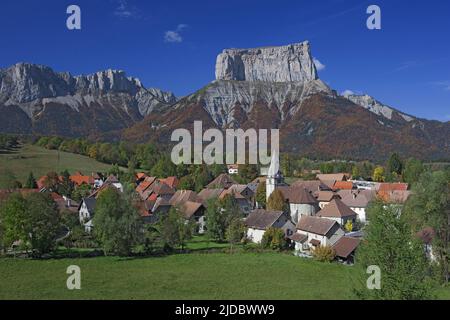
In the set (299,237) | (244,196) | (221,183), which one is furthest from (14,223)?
(221,183)

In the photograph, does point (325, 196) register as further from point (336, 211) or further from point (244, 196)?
point (336, 211)

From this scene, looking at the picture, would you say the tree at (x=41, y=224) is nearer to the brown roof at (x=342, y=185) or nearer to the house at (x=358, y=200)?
the house at (x=358, y=200)

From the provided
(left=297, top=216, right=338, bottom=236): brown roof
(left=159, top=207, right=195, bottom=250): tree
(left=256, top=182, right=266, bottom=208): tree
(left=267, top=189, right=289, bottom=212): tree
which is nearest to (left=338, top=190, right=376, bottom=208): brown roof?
(left=256, top=182, right=266, bottom=208): tree

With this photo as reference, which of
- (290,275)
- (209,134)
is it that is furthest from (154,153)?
(290,275)

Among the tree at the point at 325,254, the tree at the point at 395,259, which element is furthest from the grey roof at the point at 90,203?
the tree at the point at 395,259

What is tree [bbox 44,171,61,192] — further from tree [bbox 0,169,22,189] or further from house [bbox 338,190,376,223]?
house [bbox 338,190,376,223]

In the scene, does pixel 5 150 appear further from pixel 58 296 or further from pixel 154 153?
pixel 58 296
